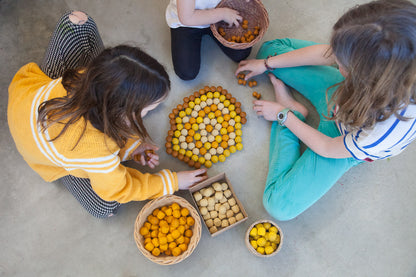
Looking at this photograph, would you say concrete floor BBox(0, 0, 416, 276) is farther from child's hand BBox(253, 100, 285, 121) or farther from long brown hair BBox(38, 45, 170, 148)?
long brown hair BBox(38, 45, 170, 148)

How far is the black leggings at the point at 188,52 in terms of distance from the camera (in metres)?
1.45

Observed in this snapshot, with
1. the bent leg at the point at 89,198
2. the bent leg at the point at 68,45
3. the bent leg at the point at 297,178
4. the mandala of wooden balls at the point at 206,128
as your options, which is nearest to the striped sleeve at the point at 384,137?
the bent leg at the point at 297,178

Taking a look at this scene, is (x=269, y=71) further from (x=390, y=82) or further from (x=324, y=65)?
(x=390, y=82)

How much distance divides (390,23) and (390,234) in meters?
1.00

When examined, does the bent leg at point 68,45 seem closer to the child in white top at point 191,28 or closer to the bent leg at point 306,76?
the child in white top at point 191,28

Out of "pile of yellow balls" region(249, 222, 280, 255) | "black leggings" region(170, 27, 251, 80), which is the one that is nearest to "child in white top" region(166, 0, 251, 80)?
"black leggings" region(170, 27, 251, 80)

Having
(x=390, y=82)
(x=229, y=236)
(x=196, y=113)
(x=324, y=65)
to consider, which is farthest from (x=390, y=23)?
(x=229, y=236)

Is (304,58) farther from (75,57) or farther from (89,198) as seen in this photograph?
(89,198)

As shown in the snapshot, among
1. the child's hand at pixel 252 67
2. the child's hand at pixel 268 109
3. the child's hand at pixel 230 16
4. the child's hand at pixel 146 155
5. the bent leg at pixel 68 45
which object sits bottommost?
the child's hand at pixel 146 155

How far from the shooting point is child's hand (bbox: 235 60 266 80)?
146 centimetres

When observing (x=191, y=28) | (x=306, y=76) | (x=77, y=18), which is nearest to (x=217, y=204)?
(x=306, y=76)

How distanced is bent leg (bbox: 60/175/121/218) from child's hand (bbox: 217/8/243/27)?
0.88 m

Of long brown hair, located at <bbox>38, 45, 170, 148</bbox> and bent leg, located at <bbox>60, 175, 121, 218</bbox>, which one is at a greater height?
long brown hair, located at <bbox>38, 45, 170, 148</bbox>

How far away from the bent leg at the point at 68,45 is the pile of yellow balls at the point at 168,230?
0.69 meters
